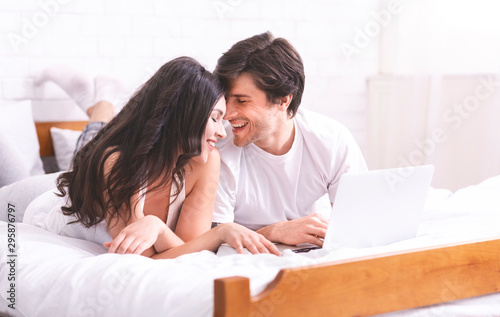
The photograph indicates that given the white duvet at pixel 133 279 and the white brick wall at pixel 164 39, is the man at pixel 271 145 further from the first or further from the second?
the white brick wall at pixel 164 39

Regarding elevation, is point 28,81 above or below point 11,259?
above

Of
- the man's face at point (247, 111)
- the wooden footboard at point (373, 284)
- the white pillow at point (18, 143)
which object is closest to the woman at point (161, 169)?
the man's face at point (247, 111)

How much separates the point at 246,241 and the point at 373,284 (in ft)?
1.36

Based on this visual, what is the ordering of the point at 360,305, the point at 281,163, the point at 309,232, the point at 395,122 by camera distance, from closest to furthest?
the point at 360,305
the point at 309,232
the point at 281,163
the point at 395,122

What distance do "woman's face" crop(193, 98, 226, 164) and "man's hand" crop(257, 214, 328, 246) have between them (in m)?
0.30

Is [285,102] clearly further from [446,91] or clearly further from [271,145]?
[446,91]

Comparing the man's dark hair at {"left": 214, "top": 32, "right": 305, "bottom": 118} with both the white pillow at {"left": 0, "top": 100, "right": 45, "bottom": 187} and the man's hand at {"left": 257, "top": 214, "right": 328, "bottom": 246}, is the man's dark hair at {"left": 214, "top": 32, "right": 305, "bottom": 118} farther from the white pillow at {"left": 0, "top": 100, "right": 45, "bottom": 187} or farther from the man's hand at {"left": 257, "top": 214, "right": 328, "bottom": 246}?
the white pillow at {"left": 0, "top": 100, "right": 45, "bottom": 187}

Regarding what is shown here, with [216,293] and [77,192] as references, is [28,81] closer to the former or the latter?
[77,192]

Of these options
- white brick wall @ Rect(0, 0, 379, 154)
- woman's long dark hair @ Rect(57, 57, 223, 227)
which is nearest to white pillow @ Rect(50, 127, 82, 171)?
white brick wall @ Rect(0, 0, 379, 154)

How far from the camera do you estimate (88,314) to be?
45.6 inches

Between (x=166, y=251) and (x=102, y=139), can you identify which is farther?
(x=102, y=139)

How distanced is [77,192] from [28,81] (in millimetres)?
1429

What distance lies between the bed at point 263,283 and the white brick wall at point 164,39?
63.3 inches

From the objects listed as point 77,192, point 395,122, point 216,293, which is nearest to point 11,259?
point 77,192
